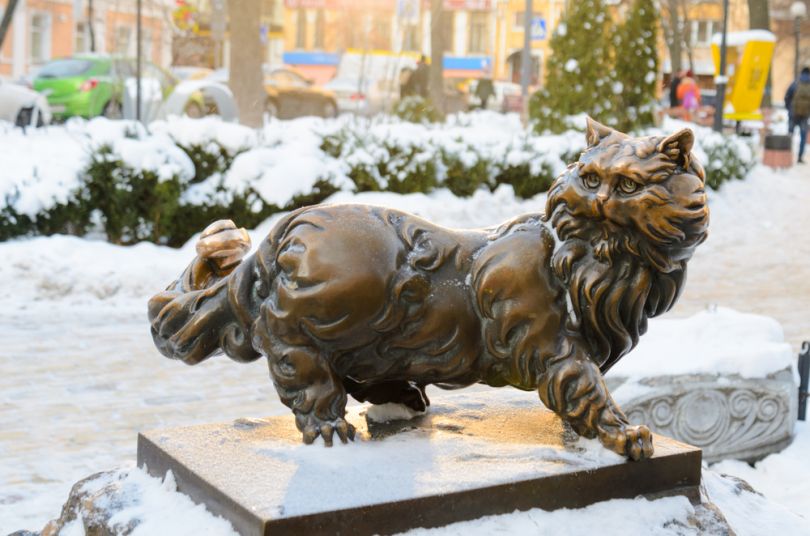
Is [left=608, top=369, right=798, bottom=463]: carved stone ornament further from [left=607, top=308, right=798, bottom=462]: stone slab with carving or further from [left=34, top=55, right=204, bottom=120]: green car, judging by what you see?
[left=34, top=55, right=204, bottom=120]: green car

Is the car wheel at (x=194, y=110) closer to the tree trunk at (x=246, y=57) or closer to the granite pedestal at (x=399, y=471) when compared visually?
the tree trunk at (x=246, y=57)

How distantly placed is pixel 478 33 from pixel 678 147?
55345 mm

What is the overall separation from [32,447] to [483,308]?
11.1 ft

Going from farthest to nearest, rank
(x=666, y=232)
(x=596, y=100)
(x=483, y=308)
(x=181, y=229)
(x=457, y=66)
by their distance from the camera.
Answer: (x=457, y=66)
(x=596, y=100)
(x=181, y=229)
(x=483, y=308)
(x=666, y=232)

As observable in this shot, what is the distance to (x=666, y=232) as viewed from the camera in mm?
2404

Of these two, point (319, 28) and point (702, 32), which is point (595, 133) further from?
point (702, 32)

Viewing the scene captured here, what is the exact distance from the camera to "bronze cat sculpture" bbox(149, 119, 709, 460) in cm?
246

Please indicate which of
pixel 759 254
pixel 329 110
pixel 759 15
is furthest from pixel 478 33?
pixel 759 254

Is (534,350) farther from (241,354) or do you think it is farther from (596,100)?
(596,100)

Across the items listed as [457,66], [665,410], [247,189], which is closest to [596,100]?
[247,189]

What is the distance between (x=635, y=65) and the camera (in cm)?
1485

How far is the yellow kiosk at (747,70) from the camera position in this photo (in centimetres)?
2286

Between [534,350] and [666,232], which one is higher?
[666,232]

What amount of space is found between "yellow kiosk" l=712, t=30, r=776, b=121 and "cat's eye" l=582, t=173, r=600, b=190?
21.6 meters
